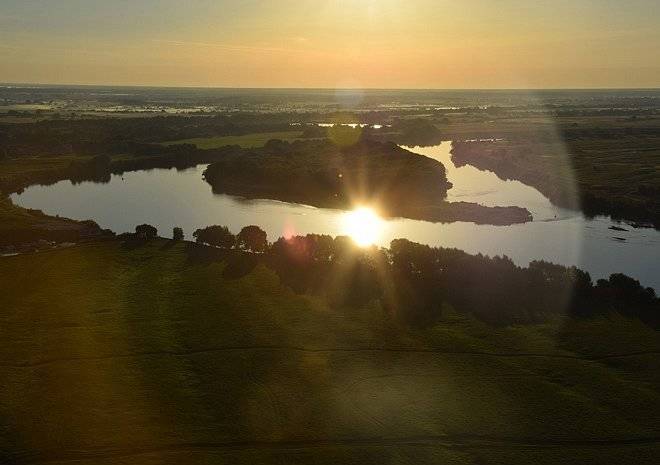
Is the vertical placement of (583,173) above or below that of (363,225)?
above

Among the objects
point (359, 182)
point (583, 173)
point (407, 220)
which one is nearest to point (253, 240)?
point (407, 220)

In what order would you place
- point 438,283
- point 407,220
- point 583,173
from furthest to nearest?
point 583,173, point 407,220, point 438,283

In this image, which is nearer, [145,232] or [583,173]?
[145,232]

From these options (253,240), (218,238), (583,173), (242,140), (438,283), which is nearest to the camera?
(438,283)

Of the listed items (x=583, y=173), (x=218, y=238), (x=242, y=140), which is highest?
(x=583, y=173)

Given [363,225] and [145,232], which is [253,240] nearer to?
[145,232]

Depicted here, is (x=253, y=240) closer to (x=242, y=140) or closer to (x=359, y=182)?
(x=359, y=182)

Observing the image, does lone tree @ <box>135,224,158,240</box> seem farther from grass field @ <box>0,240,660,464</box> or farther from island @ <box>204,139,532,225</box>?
island @ <box>204,139,532,225</box>
